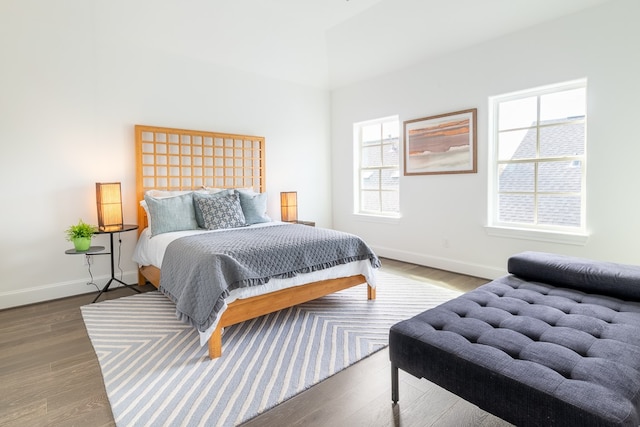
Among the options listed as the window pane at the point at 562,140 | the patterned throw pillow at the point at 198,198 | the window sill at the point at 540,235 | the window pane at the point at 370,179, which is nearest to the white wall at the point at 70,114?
the patterned throw pillow at the point at 198,198

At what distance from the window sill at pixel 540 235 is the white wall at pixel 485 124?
51mm

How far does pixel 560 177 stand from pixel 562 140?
1.16 ft

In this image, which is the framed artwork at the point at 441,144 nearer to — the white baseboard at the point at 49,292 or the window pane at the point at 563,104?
the window pane at the point at 563,104

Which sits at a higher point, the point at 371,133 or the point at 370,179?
the point at 371,133

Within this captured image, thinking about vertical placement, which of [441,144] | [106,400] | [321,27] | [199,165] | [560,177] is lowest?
[106,400]

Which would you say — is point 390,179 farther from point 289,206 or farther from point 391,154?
point 289,206

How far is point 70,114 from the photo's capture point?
11.1 ft

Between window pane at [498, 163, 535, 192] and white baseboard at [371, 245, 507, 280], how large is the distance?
2.93 ft

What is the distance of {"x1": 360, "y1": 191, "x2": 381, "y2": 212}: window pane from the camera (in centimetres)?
516

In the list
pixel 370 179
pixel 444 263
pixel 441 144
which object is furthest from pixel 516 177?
pixel 370 179

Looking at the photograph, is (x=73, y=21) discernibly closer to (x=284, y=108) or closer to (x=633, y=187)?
(x=284, y=108)

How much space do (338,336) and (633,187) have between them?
→ 8.90 feet

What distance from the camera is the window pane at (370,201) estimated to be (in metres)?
5.16

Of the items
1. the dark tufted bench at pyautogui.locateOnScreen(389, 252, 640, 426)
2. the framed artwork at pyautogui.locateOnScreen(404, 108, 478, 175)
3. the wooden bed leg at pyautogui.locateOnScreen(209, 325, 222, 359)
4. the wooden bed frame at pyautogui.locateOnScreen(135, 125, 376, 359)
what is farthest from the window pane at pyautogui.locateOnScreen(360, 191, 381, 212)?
the wooden bed leg at pyautogui.locateOnScreen(209, 325, 222, 359)
